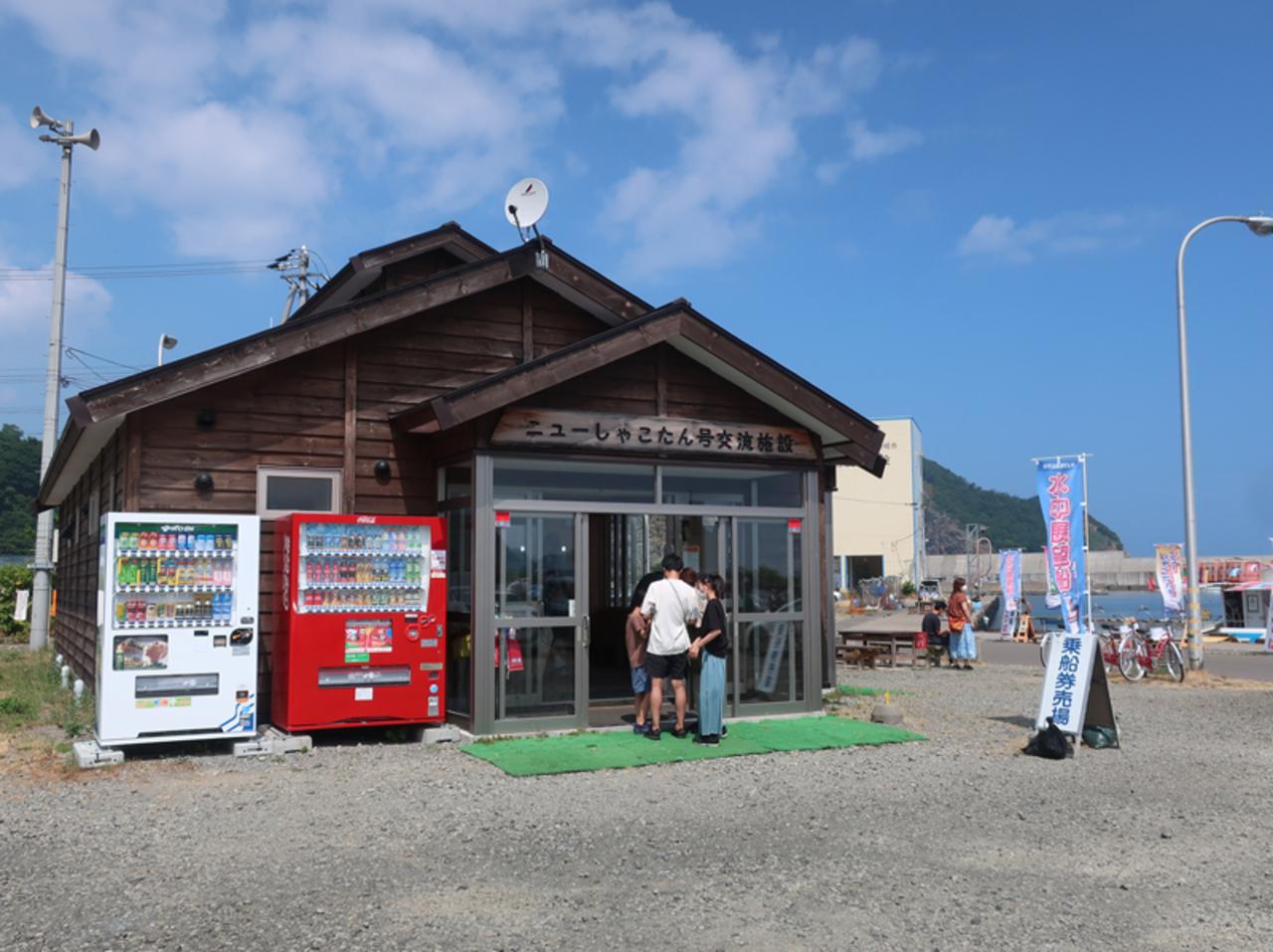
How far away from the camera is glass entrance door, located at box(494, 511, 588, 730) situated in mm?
9758

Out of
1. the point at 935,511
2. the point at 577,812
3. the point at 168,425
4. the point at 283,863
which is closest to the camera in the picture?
the point at 283,863

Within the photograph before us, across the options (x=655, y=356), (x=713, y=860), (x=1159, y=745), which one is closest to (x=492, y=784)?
(x=713, y=860)

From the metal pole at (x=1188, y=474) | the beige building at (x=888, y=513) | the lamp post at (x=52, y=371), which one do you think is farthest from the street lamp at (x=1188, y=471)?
the beige building at (x=888, y=513)

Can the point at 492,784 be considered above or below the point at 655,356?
below

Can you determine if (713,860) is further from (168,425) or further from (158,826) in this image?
(168,425)

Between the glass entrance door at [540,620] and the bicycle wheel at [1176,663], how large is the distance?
10599mm

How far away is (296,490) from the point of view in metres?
10.3

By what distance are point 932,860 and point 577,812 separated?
7.48 feet

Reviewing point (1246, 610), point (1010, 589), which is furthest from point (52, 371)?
point (1246, 610)

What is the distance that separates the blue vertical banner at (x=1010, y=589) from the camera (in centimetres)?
2847

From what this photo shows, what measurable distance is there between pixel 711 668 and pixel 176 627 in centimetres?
452

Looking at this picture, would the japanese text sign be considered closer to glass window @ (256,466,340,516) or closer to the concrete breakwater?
glass window @ (256,466,340,516)

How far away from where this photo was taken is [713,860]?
5.96 meters

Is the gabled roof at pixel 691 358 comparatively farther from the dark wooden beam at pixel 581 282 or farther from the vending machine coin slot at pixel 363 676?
the vending machine coin slot at pixel 363 676
